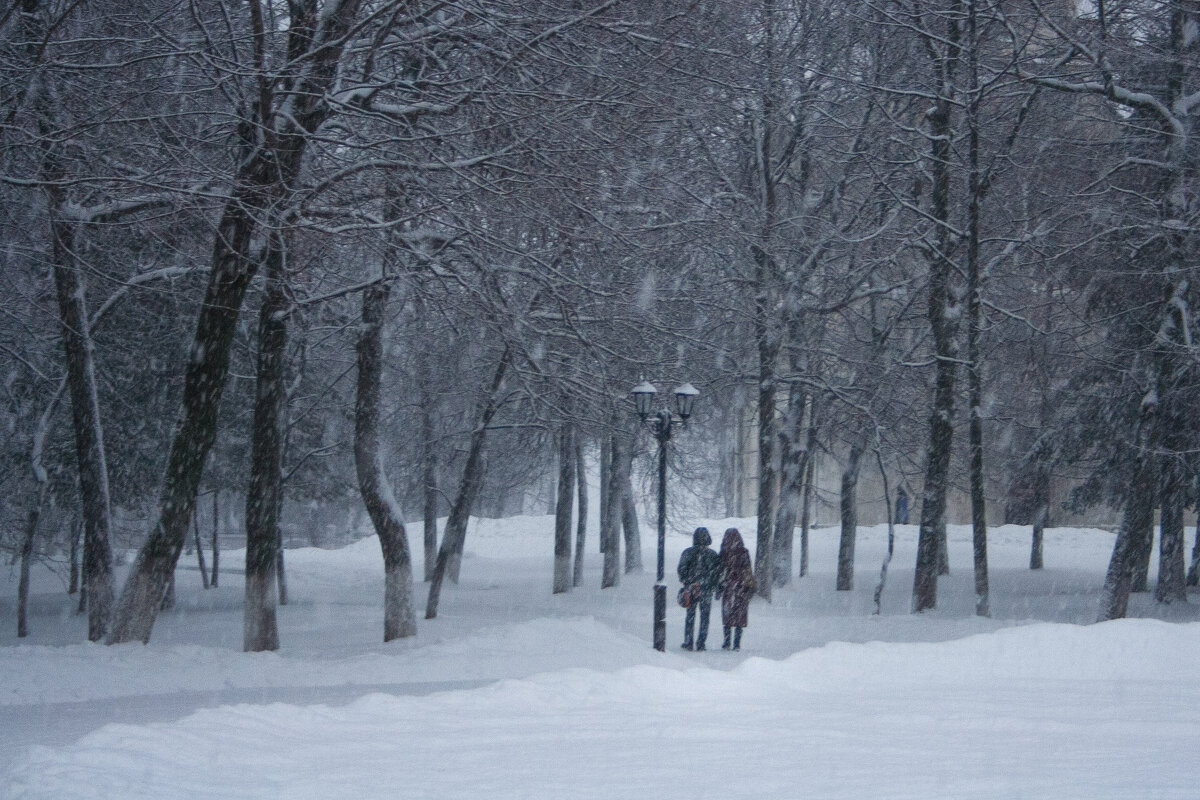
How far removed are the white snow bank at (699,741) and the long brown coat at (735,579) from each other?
360 centimetres

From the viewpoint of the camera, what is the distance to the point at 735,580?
15.1 m

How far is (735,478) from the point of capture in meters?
56.8

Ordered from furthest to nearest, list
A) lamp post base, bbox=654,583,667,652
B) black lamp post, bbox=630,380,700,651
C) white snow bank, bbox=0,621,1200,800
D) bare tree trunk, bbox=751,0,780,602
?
1. bare tree trunk, bbox=751,0,780,602
2. lamp post base, bbox=654,583,667,652
3. black lamp post, bbox=630,380,700,651
4. white snow bank, bbox=0,621,1200,800

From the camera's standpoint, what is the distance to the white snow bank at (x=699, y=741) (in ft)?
19.4

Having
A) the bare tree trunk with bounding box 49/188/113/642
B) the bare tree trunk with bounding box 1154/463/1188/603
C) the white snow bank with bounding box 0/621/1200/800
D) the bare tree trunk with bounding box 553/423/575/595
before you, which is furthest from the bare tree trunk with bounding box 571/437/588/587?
the white snow bank with bounding box 0/621/1200/800

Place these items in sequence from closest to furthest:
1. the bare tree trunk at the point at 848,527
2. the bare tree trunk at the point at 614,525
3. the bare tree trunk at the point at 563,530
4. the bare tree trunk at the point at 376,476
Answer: the bare tree trunk at the point at 376,476 < the bare tree trunk at the point at 563,530 < the bare tree trunk at the point at 848,527 < the bare tree trunk at the point at 614,525

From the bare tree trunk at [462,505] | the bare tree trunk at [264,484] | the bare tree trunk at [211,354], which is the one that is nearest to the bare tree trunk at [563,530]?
the bare tree trunk at [462,505]

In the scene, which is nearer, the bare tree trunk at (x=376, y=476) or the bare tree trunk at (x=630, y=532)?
the bare tree trunk at (x=376, y=476)

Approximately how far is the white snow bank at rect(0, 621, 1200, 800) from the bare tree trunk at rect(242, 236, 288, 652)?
5695 millimetres

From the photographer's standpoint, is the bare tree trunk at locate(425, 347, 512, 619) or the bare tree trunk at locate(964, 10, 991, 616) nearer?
the bare tree trunk at locate(964, 10, 991, 616)

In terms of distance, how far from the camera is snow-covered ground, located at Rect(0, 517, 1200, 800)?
19.8 feet

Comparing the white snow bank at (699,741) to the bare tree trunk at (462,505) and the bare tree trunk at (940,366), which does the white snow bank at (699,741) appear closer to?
the bare tree trunk at (940,366)

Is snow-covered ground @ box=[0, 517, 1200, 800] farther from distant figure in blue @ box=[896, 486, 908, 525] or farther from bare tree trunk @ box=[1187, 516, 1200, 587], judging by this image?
distant figure in blue @ box=[896, 486, 908, 525]

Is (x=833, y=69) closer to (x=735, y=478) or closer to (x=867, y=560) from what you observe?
(x=867, y=560)
